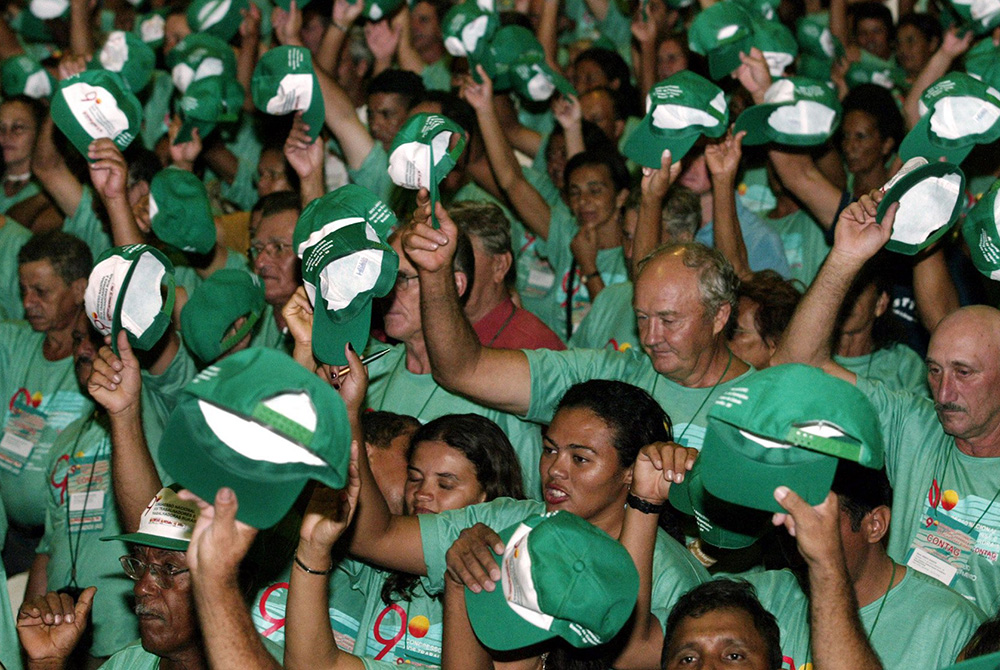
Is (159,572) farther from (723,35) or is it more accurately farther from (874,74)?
(874,74)

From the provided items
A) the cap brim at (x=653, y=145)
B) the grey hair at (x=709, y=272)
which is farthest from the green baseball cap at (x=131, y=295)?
the cap brim at (x=653, y=145)

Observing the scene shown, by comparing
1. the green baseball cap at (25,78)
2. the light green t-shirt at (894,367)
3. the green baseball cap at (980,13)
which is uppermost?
the green baseball cap at (980,13)

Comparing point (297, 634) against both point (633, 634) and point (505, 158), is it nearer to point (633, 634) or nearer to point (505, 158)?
point (633, 634)

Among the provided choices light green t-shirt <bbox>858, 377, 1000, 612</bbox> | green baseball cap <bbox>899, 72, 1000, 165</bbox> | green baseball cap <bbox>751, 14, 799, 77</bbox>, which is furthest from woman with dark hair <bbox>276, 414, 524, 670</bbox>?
green baseball cap <bbox>751, 14, 799, 77</bbox>

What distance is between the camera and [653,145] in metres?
3.79

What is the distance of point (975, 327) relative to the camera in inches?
119

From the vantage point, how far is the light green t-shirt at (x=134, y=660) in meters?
2.76

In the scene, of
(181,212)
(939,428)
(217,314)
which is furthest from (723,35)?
(217,314)

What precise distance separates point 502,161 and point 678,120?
36.0 inches

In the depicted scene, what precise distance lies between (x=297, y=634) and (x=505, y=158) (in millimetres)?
2447

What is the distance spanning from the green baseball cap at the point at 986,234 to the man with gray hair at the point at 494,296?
119 centimetres

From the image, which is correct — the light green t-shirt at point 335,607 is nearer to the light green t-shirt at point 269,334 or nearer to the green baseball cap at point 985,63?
the light green t-shirt at point 269,334

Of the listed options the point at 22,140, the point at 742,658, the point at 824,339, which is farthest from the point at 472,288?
the point at 22,140

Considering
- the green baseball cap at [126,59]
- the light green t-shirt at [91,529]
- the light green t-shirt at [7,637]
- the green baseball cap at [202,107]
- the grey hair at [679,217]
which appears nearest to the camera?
the light green t-shirt at [7,637]
